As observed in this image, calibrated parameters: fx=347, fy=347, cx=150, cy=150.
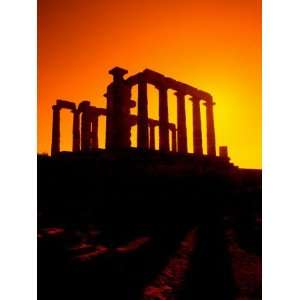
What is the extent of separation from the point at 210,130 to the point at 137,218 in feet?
42.8

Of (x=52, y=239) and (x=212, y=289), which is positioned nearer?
(x=212, y=289)

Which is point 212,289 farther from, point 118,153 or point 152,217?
point 118,153

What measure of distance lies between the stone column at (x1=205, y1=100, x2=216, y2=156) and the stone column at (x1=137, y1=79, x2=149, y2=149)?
16.1ft

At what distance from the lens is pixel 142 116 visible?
15.8m

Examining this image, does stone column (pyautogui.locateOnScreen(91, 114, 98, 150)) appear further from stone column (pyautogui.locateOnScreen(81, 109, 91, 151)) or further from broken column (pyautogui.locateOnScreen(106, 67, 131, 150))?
broken column (pyautogui.locateOnScreen(106, 67, 131, 150))

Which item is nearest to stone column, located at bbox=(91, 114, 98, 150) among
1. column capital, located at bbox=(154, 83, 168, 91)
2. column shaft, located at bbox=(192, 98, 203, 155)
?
column shaft, located at bbox=(192, 98, 203, 155)

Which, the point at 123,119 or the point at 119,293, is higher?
the point at 123,119

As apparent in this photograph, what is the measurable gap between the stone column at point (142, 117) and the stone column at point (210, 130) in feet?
16.1

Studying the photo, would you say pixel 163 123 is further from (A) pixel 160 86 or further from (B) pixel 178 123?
(A) pixel 160 86

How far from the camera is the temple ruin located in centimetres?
1527
